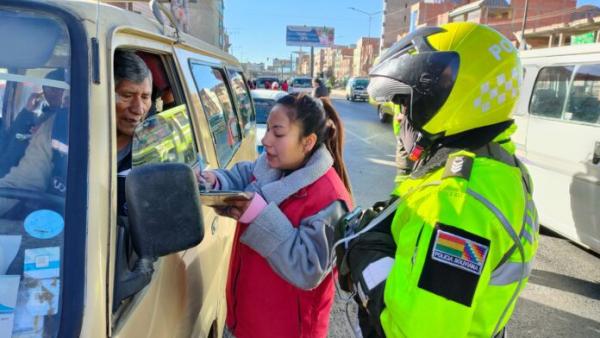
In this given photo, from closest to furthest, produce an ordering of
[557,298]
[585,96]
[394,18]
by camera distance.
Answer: [557,298], [585,96], [394,18]

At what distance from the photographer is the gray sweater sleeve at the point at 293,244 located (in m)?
1.54

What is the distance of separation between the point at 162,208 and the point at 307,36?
5693cm

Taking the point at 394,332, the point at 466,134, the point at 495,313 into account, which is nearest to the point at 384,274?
the point at 394,332

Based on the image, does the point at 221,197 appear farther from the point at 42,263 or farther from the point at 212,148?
the point at 212,148

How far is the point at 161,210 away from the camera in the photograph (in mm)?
1021

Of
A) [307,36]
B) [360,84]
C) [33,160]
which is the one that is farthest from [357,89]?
[33,160]

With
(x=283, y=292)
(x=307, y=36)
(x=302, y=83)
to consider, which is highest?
(x=307, y=36)

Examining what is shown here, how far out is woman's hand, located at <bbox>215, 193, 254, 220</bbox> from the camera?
1.52 m

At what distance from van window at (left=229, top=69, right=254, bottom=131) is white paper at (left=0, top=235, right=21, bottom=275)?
106 inches

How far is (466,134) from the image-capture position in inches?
51.5

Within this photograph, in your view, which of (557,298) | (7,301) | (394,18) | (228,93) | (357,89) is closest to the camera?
(7,301)

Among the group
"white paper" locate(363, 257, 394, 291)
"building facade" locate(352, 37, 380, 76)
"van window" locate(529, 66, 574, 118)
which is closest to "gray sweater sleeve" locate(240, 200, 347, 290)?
"white paper" locate(363, 257, 394, 291)

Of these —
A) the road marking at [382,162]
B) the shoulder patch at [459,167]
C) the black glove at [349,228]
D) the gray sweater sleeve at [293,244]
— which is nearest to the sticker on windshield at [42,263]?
the gray sweater sleeve at [293,244]

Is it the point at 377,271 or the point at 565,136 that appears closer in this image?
the point at 377,271
